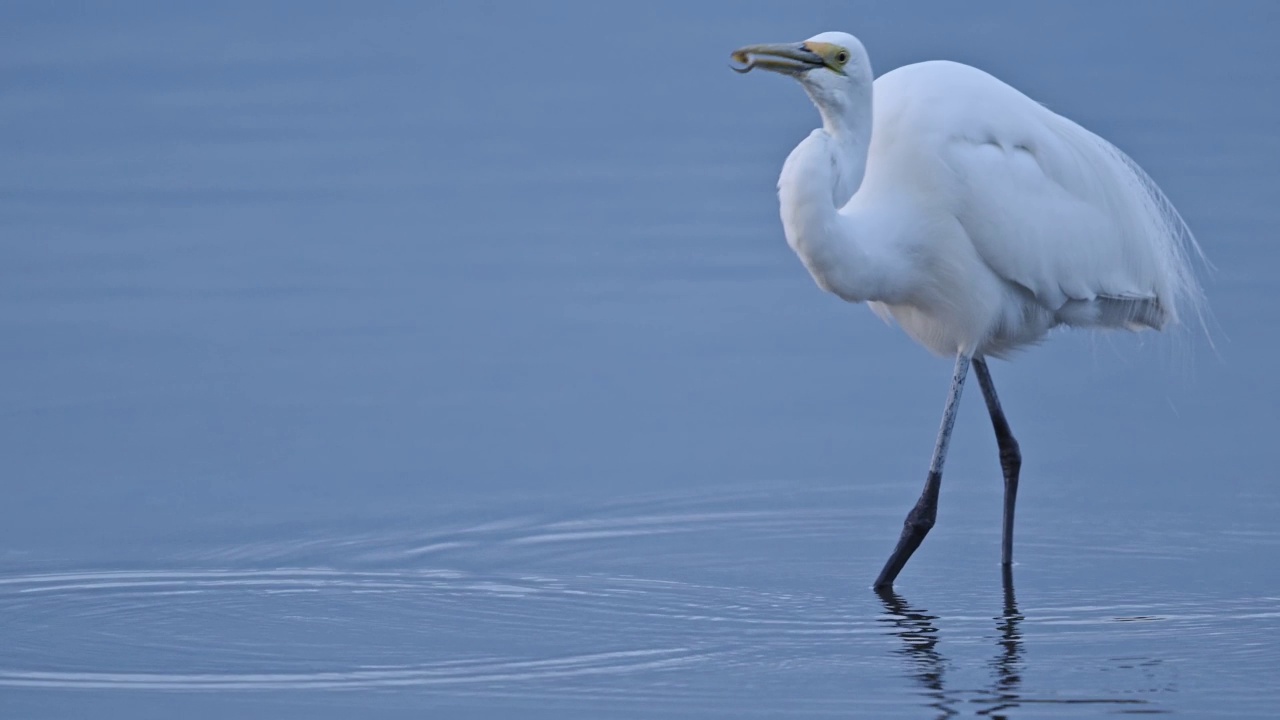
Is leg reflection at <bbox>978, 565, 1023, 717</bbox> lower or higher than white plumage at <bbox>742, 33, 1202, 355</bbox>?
lower

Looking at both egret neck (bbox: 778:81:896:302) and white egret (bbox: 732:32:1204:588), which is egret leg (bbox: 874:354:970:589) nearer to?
white egret (bbox: 732:32:1204:588)

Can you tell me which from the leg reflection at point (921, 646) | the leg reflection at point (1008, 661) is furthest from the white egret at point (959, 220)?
the leg reflection at point (1008, 661)

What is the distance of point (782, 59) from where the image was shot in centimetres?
640

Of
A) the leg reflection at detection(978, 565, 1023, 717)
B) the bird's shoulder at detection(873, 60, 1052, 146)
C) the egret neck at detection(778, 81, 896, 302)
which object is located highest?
the bird's shoulder at detection(873, 60, 1052, 146)

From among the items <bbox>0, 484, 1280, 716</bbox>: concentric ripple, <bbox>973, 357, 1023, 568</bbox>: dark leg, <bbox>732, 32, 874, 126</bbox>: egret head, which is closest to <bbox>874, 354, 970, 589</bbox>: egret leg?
<bbox>0, 484, 1280, 716</bbox>: concentric ripple

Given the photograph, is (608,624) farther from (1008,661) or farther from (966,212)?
(966,212)

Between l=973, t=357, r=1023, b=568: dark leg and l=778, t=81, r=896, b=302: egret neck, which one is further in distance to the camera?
l=973, t=357, r=1023, b=568: dark leg

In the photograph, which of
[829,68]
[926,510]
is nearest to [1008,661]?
[926,510]

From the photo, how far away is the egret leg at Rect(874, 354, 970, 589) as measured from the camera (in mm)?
6781

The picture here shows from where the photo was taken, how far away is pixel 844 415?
8539 mm

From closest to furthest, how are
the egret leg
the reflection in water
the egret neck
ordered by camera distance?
the reflection in water, the egret neck, the egret leg

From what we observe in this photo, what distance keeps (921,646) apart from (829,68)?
1.68 metres

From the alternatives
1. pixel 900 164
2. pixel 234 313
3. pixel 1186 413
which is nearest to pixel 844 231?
pixel 900 164

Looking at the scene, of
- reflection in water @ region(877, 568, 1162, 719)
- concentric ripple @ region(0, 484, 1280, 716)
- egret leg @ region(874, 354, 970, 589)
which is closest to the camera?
reflection in water @ region(877, 568, 1162, 719)
